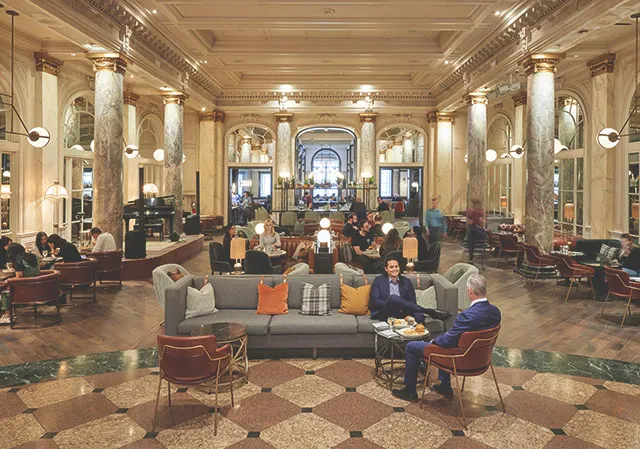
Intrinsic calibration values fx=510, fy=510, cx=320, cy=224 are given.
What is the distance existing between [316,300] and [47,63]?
8685 millimetres

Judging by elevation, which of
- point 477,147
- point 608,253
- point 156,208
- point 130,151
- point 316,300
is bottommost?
point 316,300

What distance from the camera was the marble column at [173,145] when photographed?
14.1 metres

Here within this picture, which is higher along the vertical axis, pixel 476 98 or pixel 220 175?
pixel 476 98

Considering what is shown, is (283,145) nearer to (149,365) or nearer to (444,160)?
(444,160)

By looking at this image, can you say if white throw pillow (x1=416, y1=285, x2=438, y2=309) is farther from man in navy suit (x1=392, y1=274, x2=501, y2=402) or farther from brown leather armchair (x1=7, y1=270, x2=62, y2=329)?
brown leather armchair (x1=7, y1=270, x2=62, y2=329)

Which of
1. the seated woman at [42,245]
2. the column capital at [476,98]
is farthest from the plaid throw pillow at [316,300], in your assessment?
the column capital at [476,98]

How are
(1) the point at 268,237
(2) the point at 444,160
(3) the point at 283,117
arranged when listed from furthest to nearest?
(3) the point at 283,117, (2) the point at 444,160, (1) the point at 268,237

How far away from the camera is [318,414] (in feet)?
14.7

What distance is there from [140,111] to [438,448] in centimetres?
1541

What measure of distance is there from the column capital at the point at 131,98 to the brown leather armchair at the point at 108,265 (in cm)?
743

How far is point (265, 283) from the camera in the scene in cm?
639

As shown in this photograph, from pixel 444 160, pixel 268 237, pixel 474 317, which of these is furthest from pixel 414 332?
pixel 444 160

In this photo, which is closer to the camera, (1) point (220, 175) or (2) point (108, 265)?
(2) point (108, 265)

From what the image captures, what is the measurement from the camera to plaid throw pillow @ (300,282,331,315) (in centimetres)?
610
